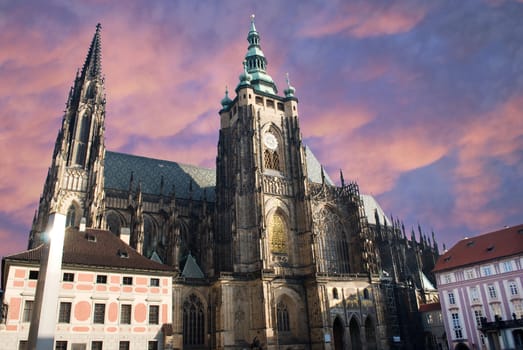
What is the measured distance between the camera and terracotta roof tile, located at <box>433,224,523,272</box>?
152ft

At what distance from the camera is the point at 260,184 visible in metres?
51.7

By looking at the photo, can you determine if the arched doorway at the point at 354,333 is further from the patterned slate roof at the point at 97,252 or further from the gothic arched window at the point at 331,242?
the patterned slate roof at the point at 97,252

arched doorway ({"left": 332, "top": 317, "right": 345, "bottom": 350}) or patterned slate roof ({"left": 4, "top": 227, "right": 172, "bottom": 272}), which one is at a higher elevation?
patterned slate roof ({"left": 4, "top": 227, "right": 172, "bottom": 272})

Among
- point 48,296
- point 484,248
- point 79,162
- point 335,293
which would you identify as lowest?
point 48,296

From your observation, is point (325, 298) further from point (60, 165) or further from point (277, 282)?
point (60, 165)

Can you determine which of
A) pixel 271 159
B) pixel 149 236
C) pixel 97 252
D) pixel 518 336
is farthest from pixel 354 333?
pixel 97 252

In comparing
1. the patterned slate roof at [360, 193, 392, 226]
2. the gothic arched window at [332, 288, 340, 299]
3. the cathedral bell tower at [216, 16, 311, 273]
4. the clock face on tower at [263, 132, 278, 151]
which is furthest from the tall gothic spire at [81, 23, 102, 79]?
the patterned slate roof at [360, 193, 392, 226]

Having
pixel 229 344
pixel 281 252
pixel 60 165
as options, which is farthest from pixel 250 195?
pixel 60 165

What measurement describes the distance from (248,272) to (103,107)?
29304 mm

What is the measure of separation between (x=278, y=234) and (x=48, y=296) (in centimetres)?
3707

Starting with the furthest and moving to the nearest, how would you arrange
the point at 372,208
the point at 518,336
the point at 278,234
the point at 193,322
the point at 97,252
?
the point at 372,208, the point at 278,234, the point at 193,322, the point at 518,336, the point at 97,252

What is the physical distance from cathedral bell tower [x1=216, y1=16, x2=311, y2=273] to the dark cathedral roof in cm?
777

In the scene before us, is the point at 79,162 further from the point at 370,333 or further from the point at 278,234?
the point at 370,333

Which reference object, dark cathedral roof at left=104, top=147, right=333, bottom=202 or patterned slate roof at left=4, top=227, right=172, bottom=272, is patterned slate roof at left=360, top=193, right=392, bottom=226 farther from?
→ patterned slate roof at left=4, top=227, right=172, bottom=272
